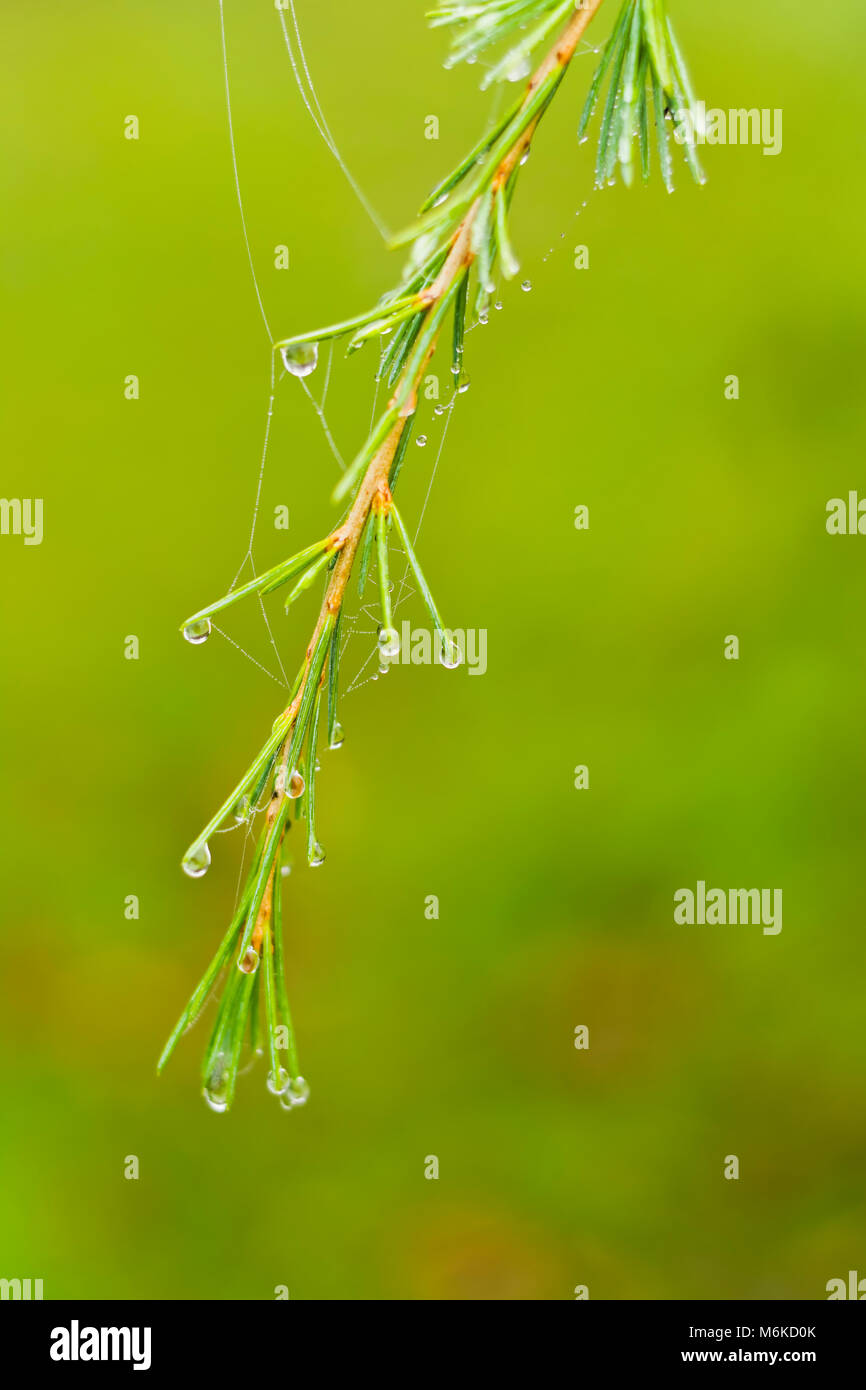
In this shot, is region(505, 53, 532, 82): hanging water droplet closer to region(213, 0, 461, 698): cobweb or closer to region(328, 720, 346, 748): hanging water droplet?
region(328, 720, 346, 748): hanging water droplet

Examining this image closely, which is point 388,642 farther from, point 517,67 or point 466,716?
point 466,716

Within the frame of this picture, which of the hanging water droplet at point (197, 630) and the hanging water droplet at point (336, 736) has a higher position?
the hanging water droplet at point (197, 630)

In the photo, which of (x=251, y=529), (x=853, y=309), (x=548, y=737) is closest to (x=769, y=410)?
(x=853, y=309)

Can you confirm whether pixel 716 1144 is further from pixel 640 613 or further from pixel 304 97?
pixel 304 97

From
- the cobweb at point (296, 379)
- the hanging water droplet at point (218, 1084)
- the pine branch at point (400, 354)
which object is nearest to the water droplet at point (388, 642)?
the pine branch at point (400, 354)

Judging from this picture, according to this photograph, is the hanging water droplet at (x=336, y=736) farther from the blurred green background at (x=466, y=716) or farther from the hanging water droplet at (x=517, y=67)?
the blurred green background at (x=466, y=716)

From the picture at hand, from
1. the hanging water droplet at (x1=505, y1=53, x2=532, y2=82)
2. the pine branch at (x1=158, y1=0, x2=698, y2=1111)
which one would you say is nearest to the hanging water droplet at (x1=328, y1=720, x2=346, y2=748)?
the pine branch at (x1=158, y1=0, x2=698, y2=1111)

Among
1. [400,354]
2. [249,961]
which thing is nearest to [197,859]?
[249,961]
